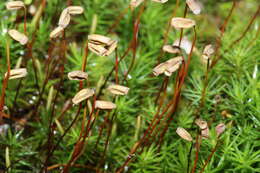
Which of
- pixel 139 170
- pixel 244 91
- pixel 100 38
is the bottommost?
pixel 139 170

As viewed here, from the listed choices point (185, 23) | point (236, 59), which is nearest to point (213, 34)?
point (236, 59)

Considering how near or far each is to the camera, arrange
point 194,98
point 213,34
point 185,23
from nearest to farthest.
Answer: point 185,23, point 194,98, point 213,34

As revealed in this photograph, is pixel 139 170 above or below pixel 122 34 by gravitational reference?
below

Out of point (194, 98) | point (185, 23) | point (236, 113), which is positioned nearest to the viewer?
point (185, 23)

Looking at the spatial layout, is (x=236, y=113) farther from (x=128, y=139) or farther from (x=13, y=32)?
(x=13, y=32)

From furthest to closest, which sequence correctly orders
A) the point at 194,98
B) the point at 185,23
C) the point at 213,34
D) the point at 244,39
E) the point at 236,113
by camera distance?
the point at 213,34 < the point at 244,39 < the point at 194,98 < the point at 236,113 < the point at 185,23

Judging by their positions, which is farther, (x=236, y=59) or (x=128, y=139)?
(x=236, y=59)

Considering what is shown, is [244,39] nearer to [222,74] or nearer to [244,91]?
[222,74]

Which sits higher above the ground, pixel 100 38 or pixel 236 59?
pixel 100 38

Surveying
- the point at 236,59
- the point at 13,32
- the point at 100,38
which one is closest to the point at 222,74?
the point at 236,59

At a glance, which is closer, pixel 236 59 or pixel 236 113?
pixel 236 113
